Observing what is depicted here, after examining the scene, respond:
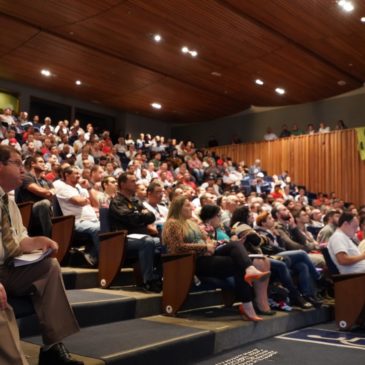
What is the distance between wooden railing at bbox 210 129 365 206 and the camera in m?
10.5

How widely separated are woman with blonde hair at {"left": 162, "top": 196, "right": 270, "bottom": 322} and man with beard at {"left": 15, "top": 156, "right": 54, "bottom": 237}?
838mm

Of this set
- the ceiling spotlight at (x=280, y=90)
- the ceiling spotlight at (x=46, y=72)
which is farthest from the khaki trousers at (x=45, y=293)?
the ceiling spotlight at (x=280, y=90)

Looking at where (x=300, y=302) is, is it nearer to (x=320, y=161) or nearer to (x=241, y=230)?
(x=241, y=230)

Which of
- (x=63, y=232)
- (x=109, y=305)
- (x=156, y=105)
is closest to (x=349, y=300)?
(x=109, y=305)

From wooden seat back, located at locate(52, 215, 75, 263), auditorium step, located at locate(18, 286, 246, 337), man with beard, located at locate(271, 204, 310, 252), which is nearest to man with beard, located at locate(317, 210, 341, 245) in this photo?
man with beard, located at locate(271, 204, 310, 252)

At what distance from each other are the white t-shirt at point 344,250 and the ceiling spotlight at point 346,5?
4.34m

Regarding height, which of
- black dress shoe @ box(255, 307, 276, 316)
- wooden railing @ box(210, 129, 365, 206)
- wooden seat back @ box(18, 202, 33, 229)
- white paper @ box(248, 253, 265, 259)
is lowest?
black dress shoe @ box(255, 307, 276, 316)

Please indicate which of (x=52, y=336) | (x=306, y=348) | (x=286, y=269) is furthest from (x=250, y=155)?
(x=52, y=336)

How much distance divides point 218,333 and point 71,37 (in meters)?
6.74

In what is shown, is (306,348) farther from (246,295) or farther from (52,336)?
(52,336)

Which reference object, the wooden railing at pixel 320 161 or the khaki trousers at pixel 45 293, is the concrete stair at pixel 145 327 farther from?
the wooden railing at pixel 320 161

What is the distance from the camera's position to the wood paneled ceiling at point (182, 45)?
6.99 m

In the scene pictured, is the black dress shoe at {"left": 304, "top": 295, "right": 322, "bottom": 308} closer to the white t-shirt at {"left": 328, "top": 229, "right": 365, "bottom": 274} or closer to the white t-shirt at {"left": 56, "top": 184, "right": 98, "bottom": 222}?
the white t-shirt at {"left": 328, "top": 229, "right": 365, "bottom": 274}

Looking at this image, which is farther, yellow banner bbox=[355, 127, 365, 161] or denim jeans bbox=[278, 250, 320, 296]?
yellow banner bbox=[355, 127, 365, 161]
